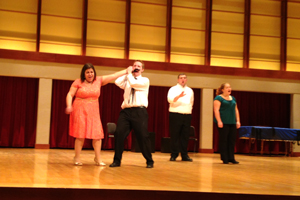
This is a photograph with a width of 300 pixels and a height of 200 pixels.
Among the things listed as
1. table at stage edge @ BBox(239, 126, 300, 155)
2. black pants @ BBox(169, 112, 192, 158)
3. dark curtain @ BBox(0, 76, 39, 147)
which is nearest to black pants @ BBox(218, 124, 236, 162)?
black pants @ BBox(169, 112, 192, 158)

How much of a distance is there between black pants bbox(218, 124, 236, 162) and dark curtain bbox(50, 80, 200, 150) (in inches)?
178

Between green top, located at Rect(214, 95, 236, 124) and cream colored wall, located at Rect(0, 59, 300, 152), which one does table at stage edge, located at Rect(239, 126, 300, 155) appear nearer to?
cream colored wall, located at Rect(0, 59, 300, 152)

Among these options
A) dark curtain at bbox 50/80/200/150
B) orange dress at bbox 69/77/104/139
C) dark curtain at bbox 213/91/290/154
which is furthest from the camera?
dark curtain at bbox 213/91/290/154

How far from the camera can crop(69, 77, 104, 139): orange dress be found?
4.88 meters

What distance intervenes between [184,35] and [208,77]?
4.90ft

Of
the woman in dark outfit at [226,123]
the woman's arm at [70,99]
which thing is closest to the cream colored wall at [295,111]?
the woman in dark outfit at [226,123]

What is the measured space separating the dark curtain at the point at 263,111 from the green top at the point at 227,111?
5.66m

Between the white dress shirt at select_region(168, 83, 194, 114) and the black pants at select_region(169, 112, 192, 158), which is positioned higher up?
the white dress shirt at select_region(168, 83, 194, 114)

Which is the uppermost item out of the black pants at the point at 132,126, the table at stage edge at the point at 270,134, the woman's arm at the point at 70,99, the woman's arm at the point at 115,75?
the woman's arm at the point at 115,75

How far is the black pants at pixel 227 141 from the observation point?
6.25m

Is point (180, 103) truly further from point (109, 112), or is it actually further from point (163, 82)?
point (109, 112)

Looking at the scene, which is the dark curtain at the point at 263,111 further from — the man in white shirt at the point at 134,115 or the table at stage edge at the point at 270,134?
the man in white shirt at the point at 134,115

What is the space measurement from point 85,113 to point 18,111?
20.4ft

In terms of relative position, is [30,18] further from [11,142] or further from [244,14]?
[244,14]
